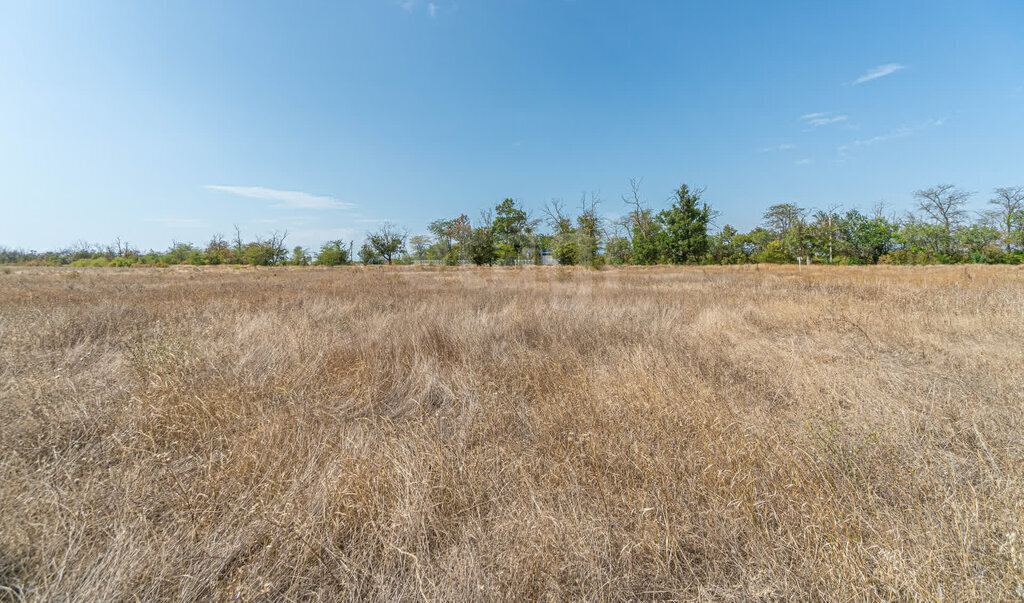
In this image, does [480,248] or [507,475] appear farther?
[480,248]

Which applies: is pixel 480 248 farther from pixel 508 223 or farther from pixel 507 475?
pixel 507 475

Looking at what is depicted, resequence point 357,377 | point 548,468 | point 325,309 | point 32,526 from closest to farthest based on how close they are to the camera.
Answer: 1. point 32,526
2. point 548,468
3. point 357,377
4. point 325,309

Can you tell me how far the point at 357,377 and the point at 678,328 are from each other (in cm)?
458

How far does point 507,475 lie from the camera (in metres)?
1.92

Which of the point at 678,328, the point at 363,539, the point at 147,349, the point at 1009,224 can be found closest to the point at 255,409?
the point at 363,539

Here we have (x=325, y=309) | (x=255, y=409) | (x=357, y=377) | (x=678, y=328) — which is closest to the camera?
(x=255, y=409)

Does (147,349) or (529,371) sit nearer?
(529,371)

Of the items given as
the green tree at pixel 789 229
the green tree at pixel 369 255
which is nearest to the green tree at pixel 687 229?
the green tree at pixel 789 229

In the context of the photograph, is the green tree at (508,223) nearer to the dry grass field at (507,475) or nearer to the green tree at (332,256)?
the green tree at (332,256)

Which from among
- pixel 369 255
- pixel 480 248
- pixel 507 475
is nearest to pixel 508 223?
pixel 480 248

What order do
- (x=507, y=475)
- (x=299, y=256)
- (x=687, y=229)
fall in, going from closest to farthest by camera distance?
(x=507, y=475)
(x=687, y=229)
(x=299, y=256)

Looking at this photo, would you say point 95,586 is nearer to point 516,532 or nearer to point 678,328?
point 516,532

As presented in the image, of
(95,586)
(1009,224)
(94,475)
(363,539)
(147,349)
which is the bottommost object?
(363,539)

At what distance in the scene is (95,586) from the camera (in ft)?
3.93
